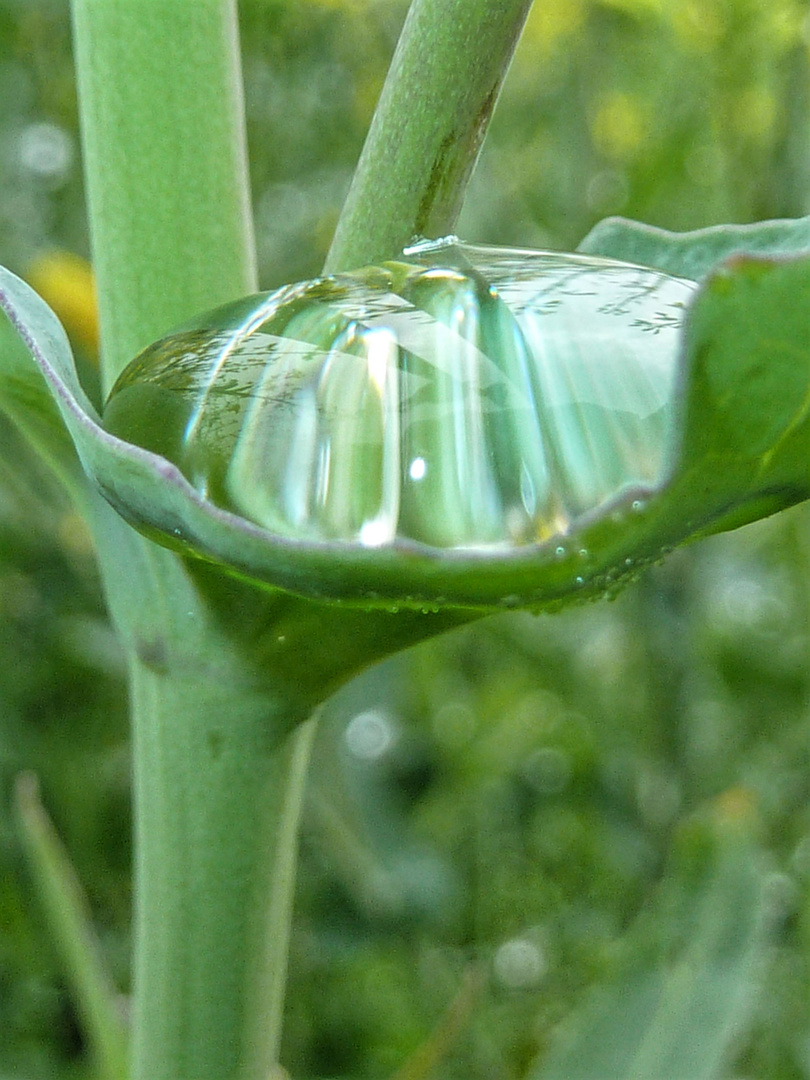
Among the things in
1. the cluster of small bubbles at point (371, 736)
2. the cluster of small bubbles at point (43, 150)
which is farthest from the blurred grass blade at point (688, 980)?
the cluster of small bubbles at point (43, 150)

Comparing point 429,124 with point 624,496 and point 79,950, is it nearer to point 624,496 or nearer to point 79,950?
point 624,496

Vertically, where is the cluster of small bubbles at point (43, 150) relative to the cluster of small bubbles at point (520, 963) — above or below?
above

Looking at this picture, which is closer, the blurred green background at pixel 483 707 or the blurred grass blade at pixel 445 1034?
the blurred grass blade at pixel 445 1034

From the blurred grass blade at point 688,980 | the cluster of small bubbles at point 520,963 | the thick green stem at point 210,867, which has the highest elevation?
the thick green stem at point 210,867

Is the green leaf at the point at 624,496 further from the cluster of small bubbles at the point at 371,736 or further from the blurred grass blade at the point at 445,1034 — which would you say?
the cluster of small bubbles at the point at 371,736

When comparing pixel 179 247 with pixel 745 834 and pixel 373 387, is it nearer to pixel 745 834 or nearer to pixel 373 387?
pixel 373 387

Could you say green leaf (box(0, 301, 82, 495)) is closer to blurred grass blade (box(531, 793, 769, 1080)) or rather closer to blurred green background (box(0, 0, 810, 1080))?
blurred grass blade (box(531, 793, 769, 1080))
